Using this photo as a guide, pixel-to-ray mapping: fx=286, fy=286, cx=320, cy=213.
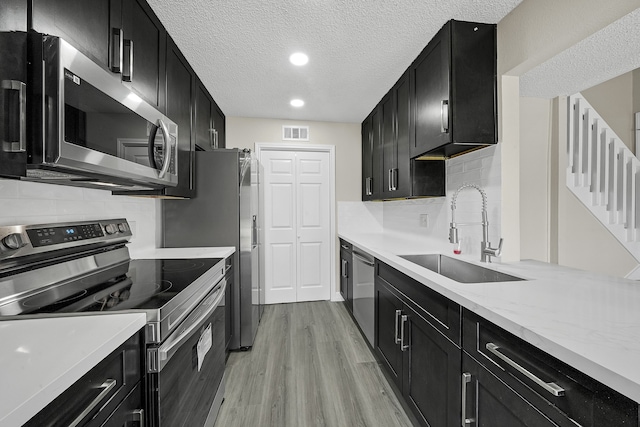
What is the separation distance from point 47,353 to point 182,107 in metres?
1.93

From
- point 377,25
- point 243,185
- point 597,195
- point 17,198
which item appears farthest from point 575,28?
point 17,198

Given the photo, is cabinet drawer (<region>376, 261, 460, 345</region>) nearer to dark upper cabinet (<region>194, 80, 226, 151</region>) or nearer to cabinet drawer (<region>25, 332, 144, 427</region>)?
cabinet drawer (<region>25, 332, 144, 427</region>)

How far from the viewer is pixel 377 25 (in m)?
1.81

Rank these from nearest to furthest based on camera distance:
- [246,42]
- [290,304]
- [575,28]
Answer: [575,28], [246,42], [290,304]

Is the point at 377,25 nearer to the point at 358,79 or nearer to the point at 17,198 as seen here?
the point at 358,79

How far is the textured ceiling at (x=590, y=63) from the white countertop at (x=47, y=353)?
2242 mm

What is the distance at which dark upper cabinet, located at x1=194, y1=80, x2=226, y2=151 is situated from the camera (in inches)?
99.4

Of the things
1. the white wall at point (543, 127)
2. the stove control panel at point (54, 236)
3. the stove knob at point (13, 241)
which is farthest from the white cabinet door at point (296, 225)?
the stove knob at point (13, 241)

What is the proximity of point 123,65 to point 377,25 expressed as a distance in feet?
4.78

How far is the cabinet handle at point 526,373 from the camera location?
28.9 inches

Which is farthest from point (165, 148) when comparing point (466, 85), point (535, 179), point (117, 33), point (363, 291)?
point (535, 179)

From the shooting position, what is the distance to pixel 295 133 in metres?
3.74

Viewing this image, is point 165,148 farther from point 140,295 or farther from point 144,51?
point 140,295

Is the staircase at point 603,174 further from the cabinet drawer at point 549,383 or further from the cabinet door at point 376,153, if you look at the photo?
the cabinet drawer at point 549,383
